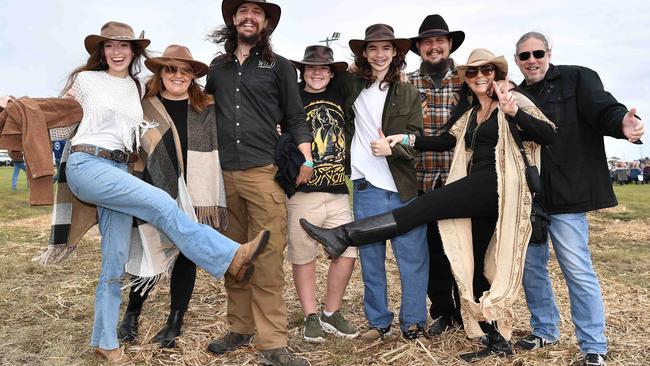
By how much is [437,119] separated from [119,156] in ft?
10.3

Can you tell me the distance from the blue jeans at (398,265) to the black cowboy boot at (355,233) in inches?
16.0

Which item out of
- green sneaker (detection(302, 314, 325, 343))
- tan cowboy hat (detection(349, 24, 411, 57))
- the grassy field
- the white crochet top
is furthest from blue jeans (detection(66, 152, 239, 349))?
tan cowboy hat (detection(349, 24, 411, 57))

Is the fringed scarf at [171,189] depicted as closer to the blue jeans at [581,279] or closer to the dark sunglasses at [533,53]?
the dark sunglasses at [533,53]

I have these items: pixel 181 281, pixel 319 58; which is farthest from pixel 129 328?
pixel 319 58

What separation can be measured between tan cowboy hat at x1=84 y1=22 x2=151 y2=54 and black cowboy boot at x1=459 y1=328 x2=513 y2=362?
4.16 metres

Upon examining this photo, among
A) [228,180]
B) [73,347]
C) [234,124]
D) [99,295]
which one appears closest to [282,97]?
[234,124]

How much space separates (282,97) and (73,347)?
10.4 feet

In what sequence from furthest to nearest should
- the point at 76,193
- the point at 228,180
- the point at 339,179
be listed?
1. the point at 339,179
2. the point at 228,180
3. the point at 76,193

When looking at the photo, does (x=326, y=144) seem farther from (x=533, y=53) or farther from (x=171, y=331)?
(x=171, y=331)

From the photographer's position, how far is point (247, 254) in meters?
4.42

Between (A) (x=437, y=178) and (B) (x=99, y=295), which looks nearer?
(B) (x=99, y=295)

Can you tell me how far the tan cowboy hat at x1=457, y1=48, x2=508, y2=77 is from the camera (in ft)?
15.5

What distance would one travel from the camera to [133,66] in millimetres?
5094

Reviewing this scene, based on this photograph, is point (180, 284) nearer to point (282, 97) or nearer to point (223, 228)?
point (223, 228)
